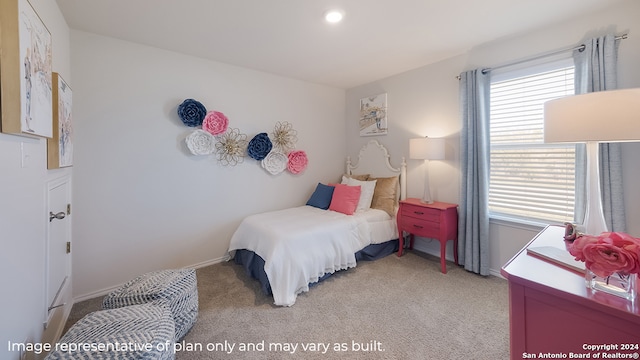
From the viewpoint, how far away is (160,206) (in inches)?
102

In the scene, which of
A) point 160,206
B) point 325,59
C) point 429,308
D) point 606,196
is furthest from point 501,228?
point 160,206

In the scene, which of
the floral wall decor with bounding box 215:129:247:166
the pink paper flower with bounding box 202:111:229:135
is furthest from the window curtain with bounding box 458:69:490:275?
the pink paper flower with bounding box 202:111:229:135

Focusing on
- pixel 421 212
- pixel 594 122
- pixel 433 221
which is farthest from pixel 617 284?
pixel 421 212

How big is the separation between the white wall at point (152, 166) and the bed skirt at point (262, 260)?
0.46m

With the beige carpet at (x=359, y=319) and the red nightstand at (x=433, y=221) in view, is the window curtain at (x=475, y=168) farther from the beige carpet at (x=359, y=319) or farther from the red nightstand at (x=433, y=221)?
the beige carpet at (x=359, y=319)

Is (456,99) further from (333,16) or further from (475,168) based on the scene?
(333,16)

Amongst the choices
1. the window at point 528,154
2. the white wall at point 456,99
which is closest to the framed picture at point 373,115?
the white wall at point 456,99

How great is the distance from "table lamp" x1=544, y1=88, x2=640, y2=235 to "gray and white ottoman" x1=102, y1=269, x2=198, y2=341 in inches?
94.4

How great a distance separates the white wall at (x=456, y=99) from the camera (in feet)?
6.05

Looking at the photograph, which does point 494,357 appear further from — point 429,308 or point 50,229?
point 50,229

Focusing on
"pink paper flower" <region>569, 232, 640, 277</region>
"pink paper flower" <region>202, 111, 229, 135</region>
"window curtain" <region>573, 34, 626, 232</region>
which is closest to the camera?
"pink paper flower" <region>569, 232, 640, 277</region>

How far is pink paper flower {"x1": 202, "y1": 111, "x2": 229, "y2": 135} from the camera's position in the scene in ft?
9.02

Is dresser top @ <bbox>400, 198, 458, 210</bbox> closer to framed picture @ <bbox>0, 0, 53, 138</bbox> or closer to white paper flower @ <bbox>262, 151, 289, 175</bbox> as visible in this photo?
white paper flower @ <bbox>262, 151, 289, 175</bbox>

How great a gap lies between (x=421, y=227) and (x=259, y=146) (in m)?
2.18
